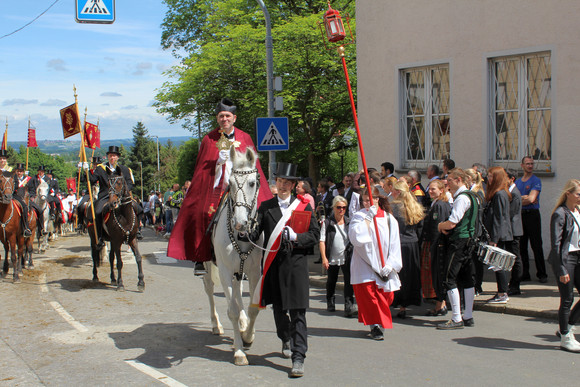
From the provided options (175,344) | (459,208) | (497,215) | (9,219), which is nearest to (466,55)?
(497,215)

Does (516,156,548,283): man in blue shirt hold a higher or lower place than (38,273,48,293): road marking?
higher

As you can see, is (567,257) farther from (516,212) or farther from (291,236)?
(516,212)

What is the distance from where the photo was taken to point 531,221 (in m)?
11.2

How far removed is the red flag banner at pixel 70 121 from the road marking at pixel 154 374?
32.6 ft

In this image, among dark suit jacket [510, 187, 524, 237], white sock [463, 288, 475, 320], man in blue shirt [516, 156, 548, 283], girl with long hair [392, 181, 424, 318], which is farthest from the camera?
man in blue shirt [516, 156, 548, 283]

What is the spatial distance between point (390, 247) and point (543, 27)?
737 cm

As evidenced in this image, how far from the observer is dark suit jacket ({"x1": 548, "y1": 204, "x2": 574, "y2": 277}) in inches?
278

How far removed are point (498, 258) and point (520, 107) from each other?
6352mm

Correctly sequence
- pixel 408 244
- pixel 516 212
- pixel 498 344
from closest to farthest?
1. pixel 498 344
2. pixel 408 244
3. pixel 516 212

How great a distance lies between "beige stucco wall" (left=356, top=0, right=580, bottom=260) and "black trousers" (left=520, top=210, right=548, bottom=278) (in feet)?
5.58

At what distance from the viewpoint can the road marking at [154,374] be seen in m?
6.10

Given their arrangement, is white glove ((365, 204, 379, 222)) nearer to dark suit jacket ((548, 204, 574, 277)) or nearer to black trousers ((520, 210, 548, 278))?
dark suit jacket ((548, 204, 574, 277))

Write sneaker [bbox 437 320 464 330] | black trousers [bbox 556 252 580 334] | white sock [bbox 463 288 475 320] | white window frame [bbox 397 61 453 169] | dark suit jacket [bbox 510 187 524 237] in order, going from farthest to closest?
white window frame [bbox 397 61 453 169] < dark suit jacket [bbox 510 187 524 237] < white sock [bbox 463 288 475 320] < sneaker [bbox 437 320 464 330] < black trousers [bbox 556 252 580 334]

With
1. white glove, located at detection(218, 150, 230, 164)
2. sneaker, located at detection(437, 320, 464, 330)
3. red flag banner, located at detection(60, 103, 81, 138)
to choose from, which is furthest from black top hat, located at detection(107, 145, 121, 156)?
sneaker, located at detection(437, 320, 464, 330)
